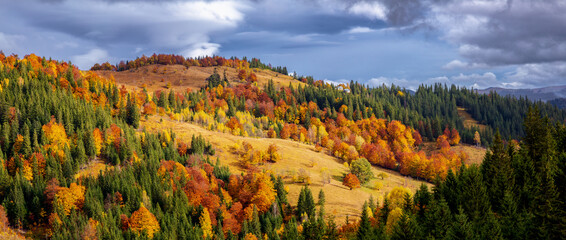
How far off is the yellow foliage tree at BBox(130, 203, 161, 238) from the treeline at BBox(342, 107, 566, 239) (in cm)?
7561

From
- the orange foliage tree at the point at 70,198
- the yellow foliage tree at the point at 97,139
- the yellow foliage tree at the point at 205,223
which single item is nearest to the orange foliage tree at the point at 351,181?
the yellow foliage tree at the point at 205,223

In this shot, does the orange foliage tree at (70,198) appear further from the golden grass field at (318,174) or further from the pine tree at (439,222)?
the pine tree at (439,222)

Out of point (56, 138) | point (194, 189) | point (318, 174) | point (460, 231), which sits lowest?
point (194, 189)

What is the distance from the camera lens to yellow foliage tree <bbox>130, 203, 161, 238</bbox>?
12325 cm

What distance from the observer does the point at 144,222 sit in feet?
409

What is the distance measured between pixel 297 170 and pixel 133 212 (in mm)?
68312

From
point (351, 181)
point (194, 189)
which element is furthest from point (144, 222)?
point (351, 181)

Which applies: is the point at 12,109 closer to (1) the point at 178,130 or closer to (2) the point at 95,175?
(2) the point at 95,175

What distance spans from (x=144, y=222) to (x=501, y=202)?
337 ft

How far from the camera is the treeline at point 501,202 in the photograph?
55125 millimetres

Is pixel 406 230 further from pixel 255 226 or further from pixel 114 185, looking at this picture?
pixel 114 185

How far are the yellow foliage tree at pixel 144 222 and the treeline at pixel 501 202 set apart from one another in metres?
75.6

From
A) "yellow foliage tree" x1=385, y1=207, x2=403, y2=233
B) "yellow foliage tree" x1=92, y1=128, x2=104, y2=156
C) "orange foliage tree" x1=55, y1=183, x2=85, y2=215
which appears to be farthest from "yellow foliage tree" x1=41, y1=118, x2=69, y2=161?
"yellow foliage tree" x1=385, y1=207, x2=403, y2=233

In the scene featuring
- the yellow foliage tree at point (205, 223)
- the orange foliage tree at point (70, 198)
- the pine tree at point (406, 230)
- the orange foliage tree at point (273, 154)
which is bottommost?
the yellow foliage tree at point (205, 223)
